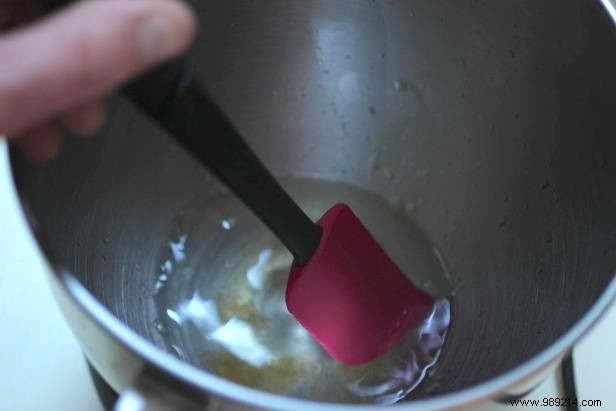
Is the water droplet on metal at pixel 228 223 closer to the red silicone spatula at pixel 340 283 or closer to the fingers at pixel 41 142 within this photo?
the red silicone spatula at pixel 340 283

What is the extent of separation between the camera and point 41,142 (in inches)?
20.0

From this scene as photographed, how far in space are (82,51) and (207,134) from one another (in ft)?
0.58

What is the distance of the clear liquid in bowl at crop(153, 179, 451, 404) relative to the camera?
2.49ft

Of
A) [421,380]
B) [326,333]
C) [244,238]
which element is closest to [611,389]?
[421,380]

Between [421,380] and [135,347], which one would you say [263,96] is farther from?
[135,347]

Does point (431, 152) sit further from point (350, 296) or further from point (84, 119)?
point (84, 119)

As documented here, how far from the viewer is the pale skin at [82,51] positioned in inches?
13.9

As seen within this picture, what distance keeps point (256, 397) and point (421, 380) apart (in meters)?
0.41

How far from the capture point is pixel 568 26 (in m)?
0.69

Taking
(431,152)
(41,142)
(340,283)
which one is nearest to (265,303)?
(340,283)

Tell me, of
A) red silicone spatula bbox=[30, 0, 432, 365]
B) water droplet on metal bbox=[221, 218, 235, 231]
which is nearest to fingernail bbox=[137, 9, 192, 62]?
red silicone spatula bbox=[30, 0, 432, 365]

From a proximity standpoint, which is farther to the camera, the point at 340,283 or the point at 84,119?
the point at 340,283

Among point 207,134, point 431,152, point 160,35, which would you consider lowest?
point 431,152

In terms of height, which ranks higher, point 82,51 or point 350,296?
point 82,51
